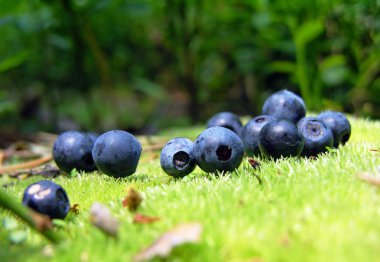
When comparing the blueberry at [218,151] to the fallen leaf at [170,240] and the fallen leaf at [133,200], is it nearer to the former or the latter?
the fallen leaf at [133,200]

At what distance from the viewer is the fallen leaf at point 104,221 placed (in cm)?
133

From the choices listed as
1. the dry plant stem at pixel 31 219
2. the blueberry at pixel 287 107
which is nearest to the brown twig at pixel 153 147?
the blueberry at pixel 287 107

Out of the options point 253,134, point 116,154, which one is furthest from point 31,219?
point 253,134

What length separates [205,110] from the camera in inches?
268

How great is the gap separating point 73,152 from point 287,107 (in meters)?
1.18

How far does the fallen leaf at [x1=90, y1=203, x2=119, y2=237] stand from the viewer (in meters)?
1.33

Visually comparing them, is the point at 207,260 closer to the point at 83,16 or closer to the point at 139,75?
the point at 83,16

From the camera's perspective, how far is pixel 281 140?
2031mm

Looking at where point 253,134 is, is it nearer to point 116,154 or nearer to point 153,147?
point 116,154

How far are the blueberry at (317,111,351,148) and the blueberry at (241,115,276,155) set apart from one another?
0.33 m

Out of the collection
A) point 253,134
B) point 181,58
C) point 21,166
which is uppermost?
point 253,134

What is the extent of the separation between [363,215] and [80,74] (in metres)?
5.24

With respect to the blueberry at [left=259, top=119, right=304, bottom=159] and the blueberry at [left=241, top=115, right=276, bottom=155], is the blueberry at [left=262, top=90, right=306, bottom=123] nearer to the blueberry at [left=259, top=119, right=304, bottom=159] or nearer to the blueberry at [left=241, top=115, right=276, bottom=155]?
the blueberry at [left=241, top=115, right=276, bottom=155]

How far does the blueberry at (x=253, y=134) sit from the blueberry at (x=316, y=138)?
195mm
